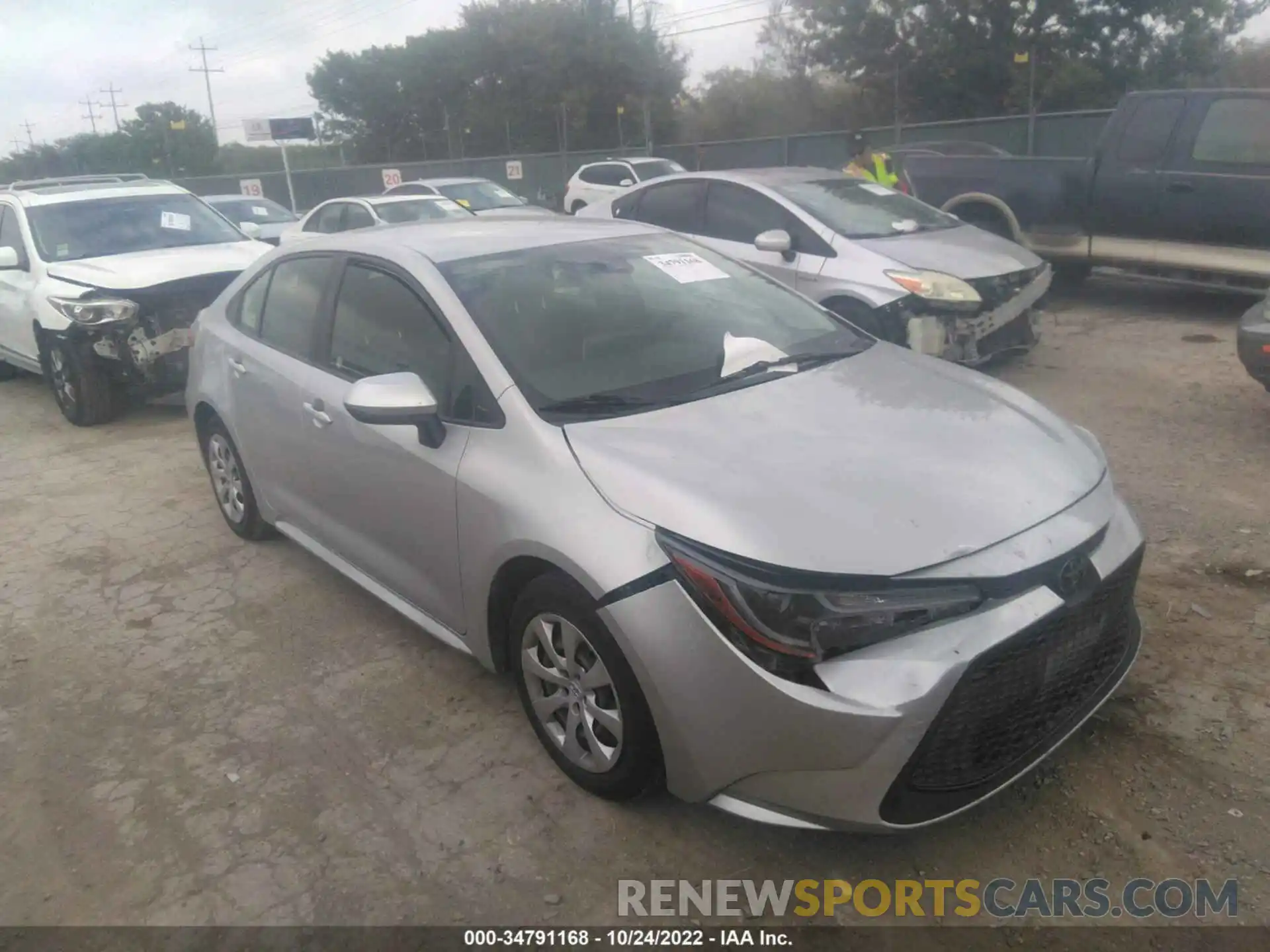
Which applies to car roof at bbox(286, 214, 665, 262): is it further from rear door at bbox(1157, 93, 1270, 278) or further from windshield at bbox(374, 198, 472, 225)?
windshield at bbox(374, 198, 472, 225)

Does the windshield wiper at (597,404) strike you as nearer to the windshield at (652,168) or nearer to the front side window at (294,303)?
the front side window at (294,303)

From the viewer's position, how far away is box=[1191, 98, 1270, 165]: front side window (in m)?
8.31

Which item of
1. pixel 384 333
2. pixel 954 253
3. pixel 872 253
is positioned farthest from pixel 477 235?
pixel 954 253

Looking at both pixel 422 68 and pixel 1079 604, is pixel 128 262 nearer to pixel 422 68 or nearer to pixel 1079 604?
pixel 1079 604

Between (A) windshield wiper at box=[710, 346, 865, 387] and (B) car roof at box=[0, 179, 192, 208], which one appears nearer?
(A) windshield wiper at box=[710, 346, 865, 387]

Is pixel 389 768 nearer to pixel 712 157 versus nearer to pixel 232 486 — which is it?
pixel 232 486

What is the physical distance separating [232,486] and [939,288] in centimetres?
452

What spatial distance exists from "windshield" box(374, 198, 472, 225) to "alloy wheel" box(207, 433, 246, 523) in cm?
796

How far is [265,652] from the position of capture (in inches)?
159

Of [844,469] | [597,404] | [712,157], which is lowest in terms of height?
[844,469]

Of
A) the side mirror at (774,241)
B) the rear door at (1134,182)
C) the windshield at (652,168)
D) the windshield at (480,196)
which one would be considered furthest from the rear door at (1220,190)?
the windshield at (652,168)

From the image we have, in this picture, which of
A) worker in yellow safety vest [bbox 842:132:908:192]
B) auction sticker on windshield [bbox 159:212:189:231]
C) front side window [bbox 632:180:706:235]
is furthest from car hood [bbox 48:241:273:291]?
worker in yellow safety vest [bbox 842:132:908:192]

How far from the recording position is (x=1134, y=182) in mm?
9023

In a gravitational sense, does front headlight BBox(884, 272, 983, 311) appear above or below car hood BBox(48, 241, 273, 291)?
below
